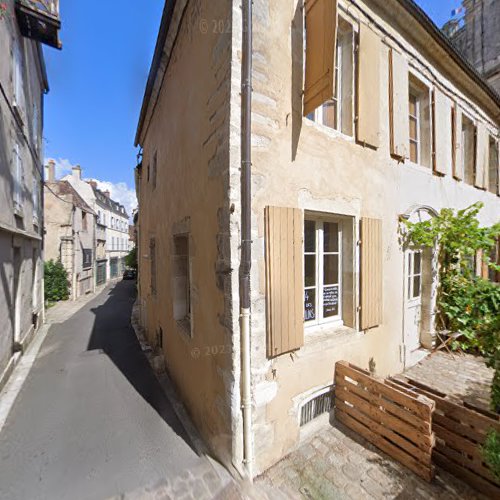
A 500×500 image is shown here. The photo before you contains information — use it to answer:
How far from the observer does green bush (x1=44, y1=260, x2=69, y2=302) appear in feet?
48.5

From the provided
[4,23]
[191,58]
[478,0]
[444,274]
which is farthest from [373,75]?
[478,0]

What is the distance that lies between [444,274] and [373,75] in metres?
4.24

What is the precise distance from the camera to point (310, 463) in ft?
9.46

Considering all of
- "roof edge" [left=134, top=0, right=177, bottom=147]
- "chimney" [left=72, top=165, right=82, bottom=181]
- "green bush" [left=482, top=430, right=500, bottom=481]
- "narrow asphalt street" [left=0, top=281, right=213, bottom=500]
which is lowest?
"narrow asphalt street" [left=0, top=281, right=213, bottom=500]

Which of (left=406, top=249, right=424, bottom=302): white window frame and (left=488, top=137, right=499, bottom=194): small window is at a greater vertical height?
(left=488, top=137, right=499, bottom=194): small window

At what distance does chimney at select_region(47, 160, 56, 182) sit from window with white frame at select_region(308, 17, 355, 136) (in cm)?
2295

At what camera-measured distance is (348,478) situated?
8.79 feet

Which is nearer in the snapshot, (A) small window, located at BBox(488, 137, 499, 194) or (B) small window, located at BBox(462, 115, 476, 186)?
(B) small window, located at BBox(462, 115, 476, 186)

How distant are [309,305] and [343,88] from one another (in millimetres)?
3259

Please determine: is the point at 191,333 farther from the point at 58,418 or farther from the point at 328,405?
the point at 58,418

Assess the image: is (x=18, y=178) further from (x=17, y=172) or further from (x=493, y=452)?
(x=493, y=452)

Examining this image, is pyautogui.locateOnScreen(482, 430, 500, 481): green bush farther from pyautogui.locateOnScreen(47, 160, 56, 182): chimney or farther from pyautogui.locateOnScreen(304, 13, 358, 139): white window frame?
pyautogui.locateOnScreen(47, 160, 56, 182): chimney

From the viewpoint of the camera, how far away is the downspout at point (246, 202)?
103 inches

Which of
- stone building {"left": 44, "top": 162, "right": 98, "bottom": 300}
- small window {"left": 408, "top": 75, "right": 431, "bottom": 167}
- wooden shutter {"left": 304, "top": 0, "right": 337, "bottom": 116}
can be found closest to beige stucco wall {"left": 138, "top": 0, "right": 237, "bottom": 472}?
wooden shutter {"left": 304, "top": 0, "right": 337, "bottom": 116}
